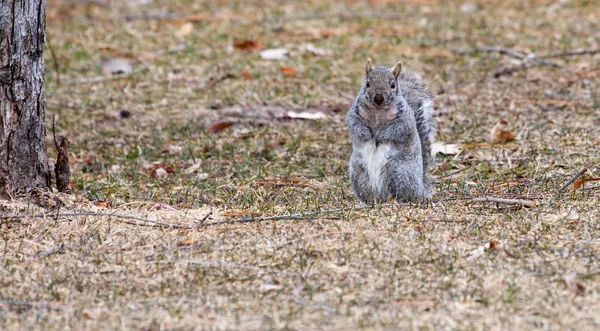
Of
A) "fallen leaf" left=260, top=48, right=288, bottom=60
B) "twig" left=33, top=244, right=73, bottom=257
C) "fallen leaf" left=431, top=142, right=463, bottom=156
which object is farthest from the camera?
"fallen leaf" left=260, top=48, right=288, bottom=60

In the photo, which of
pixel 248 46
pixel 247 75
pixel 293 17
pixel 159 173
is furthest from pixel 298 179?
pixel 293 17

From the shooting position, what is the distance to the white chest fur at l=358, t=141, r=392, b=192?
4.50 m

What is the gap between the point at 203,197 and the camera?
4.79 m

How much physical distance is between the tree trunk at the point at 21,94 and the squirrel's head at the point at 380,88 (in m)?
1.59

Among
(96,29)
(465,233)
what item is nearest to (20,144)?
(465,233)

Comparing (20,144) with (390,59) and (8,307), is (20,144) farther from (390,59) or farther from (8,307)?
(390,59)

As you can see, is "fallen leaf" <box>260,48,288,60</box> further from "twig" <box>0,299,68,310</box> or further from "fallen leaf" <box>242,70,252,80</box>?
"twig" <box>0,299,68,310</box>

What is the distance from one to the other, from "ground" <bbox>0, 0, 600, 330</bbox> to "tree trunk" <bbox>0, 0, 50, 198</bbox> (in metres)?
0.15

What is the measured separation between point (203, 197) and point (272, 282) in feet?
4.71

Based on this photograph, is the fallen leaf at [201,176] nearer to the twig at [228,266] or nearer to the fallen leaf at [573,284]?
the twig at [228,266]

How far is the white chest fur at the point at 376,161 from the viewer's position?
450 cm

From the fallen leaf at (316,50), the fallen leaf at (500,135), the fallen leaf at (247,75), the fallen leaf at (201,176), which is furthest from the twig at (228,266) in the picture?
the fallen leaf at (316,50)

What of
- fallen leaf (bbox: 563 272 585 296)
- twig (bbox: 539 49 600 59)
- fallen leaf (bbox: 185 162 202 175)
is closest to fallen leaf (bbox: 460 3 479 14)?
twig (bbox: 539 49 600 59)

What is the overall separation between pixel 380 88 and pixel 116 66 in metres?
3.74
